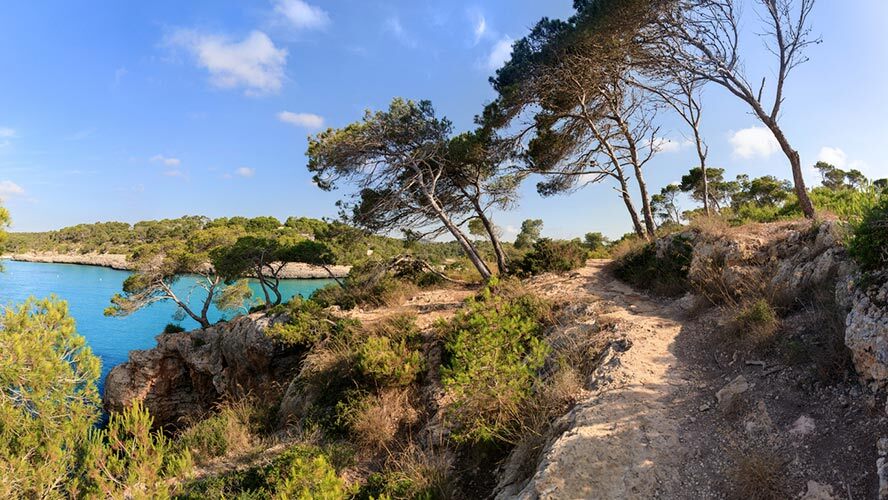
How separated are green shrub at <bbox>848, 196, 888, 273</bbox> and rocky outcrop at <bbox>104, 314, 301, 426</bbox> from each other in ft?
46.7

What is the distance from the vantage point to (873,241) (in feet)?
13.0

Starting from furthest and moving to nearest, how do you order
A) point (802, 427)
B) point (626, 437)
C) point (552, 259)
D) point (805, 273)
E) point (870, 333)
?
1. point (552, 259)
2. point (805, 273)
3. point (626, 437)
4. point (802, 427)
5. point (870, 333)

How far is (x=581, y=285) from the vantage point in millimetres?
10273

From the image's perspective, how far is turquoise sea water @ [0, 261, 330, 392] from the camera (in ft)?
85.5

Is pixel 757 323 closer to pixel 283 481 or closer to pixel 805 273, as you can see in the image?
pixel 805 273

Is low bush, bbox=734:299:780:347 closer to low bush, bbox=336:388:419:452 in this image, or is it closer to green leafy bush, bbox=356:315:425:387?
low bush, bbox=336:388:419:452

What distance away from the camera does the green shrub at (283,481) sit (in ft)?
14.1

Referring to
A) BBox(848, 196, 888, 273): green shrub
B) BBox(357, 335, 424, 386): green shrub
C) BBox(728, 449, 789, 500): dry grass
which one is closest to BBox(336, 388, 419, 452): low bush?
BBox(357, 335, 424, 386): green shrub

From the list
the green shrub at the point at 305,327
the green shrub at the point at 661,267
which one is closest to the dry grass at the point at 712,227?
the green shrub at the point at 661,267

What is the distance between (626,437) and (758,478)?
1092 millimetres

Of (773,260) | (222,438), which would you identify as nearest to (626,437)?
(773,260)

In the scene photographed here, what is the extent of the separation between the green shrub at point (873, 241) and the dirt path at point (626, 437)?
212 cm

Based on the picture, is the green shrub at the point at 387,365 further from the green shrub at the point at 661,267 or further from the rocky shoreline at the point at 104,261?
the rocky shoreline at the point at 104,261

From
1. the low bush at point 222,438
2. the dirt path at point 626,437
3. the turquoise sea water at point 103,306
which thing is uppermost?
the dirt path at point 626,437
